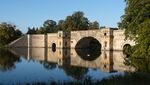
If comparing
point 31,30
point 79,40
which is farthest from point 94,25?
point 79,40

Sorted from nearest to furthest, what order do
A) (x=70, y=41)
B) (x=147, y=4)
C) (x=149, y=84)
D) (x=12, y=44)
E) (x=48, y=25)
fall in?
(x=149, y=84) → (x=147, y=4) → (x=70, y=41) → (x=12, y=44) → (x=48, y=25)

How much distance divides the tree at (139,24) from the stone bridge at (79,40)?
19.3 meters

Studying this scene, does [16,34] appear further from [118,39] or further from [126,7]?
[126,7]

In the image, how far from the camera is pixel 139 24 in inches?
1242

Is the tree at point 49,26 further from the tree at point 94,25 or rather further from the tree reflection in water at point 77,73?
the tree reflection in water at point 77,73

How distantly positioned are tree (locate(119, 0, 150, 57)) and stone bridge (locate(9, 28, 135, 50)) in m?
19.3

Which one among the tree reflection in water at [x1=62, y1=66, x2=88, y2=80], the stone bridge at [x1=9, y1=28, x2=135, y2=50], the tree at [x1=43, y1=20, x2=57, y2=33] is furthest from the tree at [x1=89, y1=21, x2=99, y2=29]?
the tree reflection in water at [x1=62, y1=66, x2=88, y2=80]

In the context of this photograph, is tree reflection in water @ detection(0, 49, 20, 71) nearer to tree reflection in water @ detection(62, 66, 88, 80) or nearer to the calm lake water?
the calm lake water

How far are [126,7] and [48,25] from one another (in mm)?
62618

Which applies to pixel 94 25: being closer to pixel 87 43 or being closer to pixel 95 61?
pixel 87 43

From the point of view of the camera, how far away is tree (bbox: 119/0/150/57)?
30.6 meters

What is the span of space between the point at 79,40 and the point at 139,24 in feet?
111

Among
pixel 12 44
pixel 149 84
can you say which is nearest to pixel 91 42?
pixel 12 44

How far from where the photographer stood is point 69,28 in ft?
262
